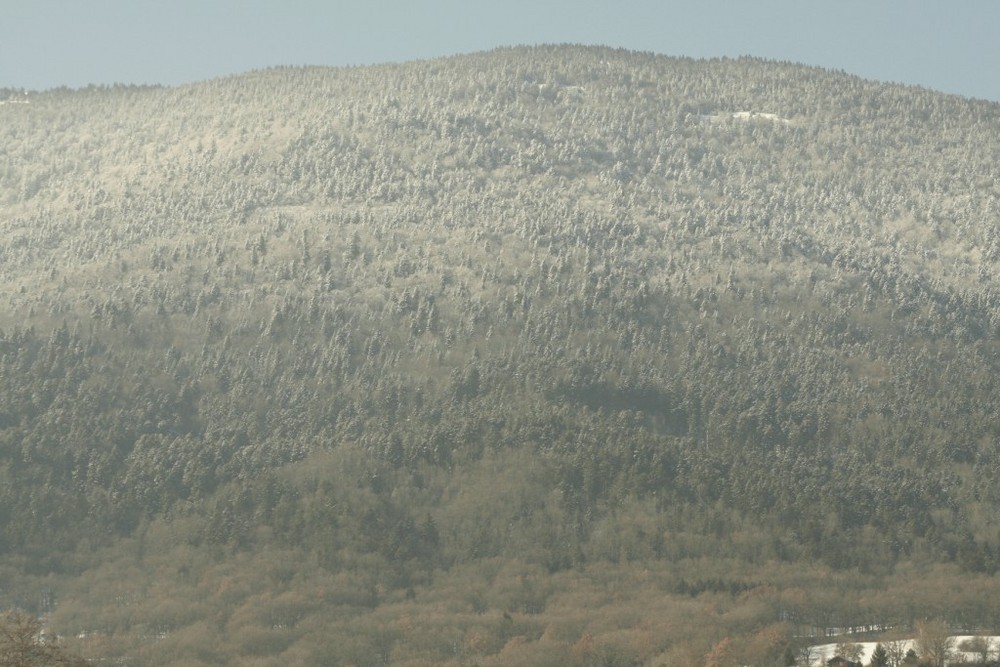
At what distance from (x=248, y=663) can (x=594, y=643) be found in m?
42.7

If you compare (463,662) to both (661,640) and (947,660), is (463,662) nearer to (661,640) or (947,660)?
(661,640)

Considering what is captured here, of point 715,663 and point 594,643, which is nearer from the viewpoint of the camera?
point 715,663

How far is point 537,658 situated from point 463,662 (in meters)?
9.83

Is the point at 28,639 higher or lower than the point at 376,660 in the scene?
higher

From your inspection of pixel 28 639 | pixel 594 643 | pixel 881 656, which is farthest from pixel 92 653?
pixel 28 639

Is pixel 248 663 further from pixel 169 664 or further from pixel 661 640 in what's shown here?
pixel 661 640

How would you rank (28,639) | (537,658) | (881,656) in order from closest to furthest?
(28,639) < (881,656) < (537,658)

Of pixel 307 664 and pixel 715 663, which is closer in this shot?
pixel 715 663

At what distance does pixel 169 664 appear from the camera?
197m

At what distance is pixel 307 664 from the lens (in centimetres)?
19500

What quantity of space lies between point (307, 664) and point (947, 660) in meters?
75.2

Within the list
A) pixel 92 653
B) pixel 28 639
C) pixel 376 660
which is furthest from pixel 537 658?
pixel 28 639

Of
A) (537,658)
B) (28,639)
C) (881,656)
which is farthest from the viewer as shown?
(537,658)

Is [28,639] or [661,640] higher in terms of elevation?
[28,639]
